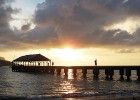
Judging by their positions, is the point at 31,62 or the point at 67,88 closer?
the point at 67,88

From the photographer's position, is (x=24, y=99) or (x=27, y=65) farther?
(x=27, y=65)

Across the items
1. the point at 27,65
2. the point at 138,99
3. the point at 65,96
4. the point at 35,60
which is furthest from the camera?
the point at 27,65

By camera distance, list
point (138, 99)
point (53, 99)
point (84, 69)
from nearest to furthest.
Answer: point (138, 99), point (53, 99), point (84, 69)

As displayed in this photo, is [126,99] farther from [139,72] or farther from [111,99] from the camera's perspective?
[139,72]

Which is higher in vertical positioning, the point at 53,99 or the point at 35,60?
the point at 35,60

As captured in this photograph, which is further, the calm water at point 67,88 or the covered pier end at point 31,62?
the covered pier end at point 31,62

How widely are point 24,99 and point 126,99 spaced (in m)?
9.06

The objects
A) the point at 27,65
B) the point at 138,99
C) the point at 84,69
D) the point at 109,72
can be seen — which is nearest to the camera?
the point at 138,99

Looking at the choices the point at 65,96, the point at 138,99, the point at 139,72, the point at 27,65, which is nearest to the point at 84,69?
the point at 139,72

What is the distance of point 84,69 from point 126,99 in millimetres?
60316

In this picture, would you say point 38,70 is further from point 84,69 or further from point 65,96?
point 65,96

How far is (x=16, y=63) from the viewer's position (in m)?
122

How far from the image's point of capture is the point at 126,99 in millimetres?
25516

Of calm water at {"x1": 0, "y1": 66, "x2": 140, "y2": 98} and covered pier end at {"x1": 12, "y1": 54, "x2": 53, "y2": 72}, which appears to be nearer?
calm water at {"x1": 0, "y1": 66, "x2": 140, "y2": 98}
